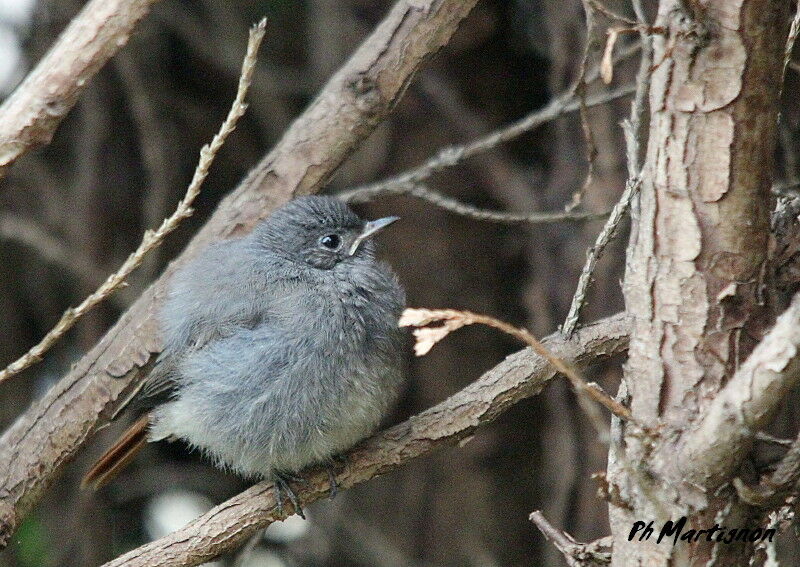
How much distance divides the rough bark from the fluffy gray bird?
1.39m

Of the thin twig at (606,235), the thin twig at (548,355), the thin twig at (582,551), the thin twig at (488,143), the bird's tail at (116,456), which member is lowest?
the thin twig at (582,551)

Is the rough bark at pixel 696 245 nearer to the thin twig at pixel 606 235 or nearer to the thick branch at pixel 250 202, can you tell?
the thin twig at pixel 606 235

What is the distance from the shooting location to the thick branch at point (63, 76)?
10.1ft

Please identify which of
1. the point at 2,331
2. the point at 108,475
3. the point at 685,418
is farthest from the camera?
the point at 2,331

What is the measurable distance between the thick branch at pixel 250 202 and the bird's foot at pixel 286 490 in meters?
0.65

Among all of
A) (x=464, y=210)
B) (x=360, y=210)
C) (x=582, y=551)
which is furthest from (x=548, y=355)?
(x=360, y=210)

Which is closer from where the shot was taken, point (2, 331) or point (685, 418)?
point (685, 418)

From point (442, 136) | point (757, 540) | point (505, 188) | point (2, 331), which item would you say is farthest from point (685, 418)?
point (2, 331)

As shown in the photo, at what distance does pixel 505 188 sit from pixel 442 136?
49 centimetres

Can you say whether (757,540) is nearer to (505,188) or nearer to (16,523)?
(16,523)

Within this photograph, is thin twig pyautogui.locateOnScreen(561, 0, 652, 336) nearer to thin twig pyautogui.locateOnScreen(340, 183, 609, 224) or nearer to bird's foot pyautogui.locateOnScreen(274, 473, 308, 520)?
thin twig pyautogui.locateOnScreen(340, 183, 609, 224)

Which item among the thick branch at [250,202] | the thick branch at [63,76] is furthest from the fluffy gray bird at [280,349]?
the thick branch at [63,76]

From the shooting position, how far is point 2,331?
18.1 feet

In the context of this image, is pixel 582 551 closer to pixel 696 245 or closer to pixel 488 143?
pixel 696 245
